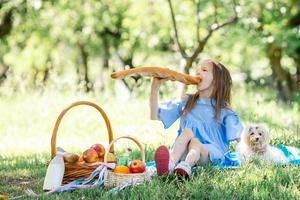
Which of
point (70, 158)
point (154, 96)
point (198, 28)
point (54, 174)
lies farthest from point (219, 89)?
point (198, 28)

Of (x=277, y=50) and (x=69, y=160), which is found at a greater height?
(x=277, y=50)

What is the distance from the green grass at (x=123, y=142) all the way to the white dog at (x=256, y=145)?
0.79 feet

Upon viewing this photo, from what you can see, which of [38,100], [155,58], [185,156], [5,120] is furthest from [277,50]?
[185,156]

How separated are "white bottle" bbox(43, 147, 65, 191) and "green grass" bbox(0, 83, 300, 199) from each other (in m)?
0.15

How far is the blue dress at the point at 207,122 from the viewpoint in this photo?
514 centimetres

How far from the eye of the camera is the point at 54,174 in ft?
14.7

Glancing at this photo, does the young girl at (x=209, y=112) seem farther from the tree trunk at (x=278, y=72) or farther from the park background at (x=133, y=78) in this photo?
the tree trunk at (x=278, y=72)

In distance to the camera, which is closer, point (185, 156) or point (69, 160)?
point (69, 160)

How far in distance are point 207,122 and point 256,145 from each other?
0.52 meters

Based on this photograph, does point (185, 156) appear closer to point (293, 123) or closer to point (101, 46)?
point (293, 123)

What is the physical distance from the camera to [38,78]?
58.4ft

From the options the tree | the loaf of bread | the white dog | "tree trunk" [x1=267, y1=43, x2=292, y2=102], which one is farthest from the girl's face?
"tree trunk" [x1=267, y1=43, x2=292, y2=102]

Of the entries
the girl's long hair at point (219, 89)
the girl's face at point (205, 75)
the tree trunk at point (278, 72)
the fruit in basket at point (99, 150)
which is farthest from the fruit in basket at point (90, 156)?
the tree trunk at point (278, 72)

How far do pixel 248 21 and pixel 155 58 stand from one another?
6.44 meters
